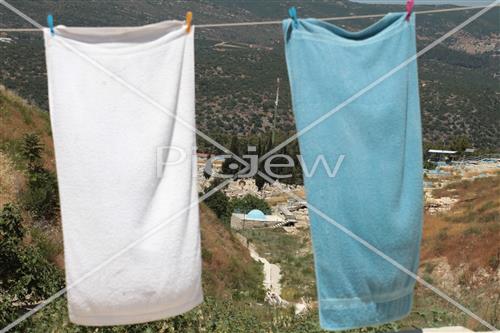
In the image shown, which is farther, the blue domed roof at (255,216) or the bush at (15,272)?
the blue domed roof at (255,216)

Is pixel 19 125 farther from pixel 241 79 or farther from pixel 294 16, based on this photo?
pixel 241 79

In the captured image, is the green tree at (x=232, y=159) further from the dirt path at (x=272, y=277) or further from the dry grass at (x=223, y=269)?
the dry grass at (x=223, y=269)

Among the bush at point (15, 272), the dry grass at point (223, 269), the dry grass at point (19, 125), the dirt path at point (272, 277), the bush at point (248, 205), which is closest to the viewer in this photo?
the bush at point (15, 272)

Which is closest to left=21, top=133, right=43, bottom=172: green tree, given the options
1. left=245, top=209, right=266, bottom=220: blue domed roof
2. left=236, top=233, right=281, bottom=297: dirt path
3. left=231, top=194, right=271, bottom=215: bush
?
left=236, top=233, right=281, bottom=297: dirt path

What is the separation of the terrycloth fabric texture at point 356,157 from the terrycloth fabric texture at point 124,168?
1.90ft

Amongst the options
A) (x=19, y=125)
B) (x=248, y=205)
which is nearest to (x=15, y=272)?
(x=19, y=125)

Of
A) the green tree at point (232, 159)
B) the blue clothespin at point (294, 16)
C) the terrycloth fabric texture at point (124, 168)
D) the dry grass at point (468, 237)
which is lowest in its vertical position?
the green tree at point (232, 159)

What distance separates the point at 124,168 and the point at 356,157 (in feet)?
3.57

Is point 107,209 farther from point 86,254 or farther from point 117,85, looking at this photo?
point 117,85

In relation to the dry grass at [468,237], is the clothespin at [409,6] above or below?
above

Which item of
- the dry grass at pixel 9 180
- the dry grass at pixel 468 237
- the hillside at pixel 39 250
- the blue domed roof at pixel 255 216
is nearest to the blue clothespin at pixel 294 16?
the hillside at pixel 39 250

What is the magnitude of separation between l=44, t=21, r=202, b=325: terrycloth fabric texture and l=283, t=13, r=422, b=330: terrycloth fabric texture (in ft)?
1.90

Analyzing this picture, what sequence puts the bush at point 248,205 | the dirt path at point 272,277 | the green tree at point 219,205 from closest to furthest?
the dirt path at point 272,277 < the green tree at point 219,205 < the bush at point 248,205

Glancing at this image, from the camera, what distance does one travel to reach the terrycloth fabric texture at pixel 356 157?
2.91 meters
